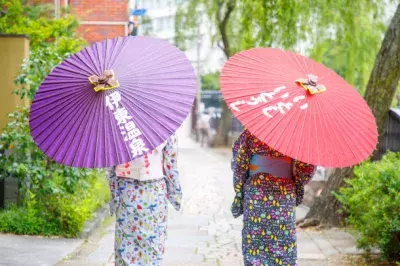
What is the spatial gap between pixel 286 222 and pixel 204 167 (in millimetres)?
14861

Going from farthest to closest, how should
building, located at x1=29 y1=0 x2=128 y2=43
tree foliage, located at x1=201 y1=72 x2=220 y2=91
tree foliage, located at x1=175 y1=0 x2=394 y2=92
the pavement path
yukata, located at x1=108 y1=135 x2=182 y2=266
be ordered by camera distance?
tree foliage, located at x1=201 y1=72 x2=220 y2=91
building, located at x1=29 y1=0 x2=128 y2=43
tree foliage, located at x1=175 y1=0 x2=394 y2=92
the pavement path
yukata, located at x1=108 y1=135 x2=182 y2=266

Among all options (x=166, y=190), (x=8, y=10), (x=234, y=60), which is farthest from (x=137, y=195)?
(x=8, y=10)

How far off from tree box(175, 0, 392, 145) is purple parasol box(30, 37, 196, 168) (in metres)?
5.97

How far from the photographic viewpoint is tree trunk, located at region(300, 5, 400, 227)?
8.79 m

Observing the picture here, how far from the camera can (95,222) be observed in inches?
358

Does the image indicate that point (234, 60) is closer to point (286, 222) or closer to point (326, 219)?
point (286, 222)

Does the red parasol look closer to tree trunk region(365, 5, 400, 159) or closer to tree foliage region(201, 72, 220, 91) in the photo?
tree trunk region(365, 5, 400, 159)

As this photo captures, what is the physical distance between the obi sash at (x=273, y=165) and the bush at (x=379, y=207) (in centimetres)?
176

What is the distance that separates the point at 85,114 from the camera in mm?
4363

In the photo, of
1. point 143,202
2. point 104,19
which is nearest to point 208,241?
point 143,202

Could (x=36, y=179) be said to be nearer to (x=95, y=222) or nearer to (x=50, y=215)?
(x=50, y=215)

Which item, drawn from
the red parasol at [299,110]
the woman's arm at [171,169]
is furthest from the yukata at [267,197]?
the red parasol at [299,110]

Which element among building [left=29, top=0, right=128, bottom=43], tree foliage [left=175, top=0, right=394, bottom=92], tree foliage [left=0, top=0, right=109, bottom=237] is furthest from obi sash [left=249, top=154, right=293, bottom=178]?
building [left=29, top=0, right=128, bottom=43]

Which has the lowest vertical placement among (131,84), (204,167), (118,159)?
(204,167)
